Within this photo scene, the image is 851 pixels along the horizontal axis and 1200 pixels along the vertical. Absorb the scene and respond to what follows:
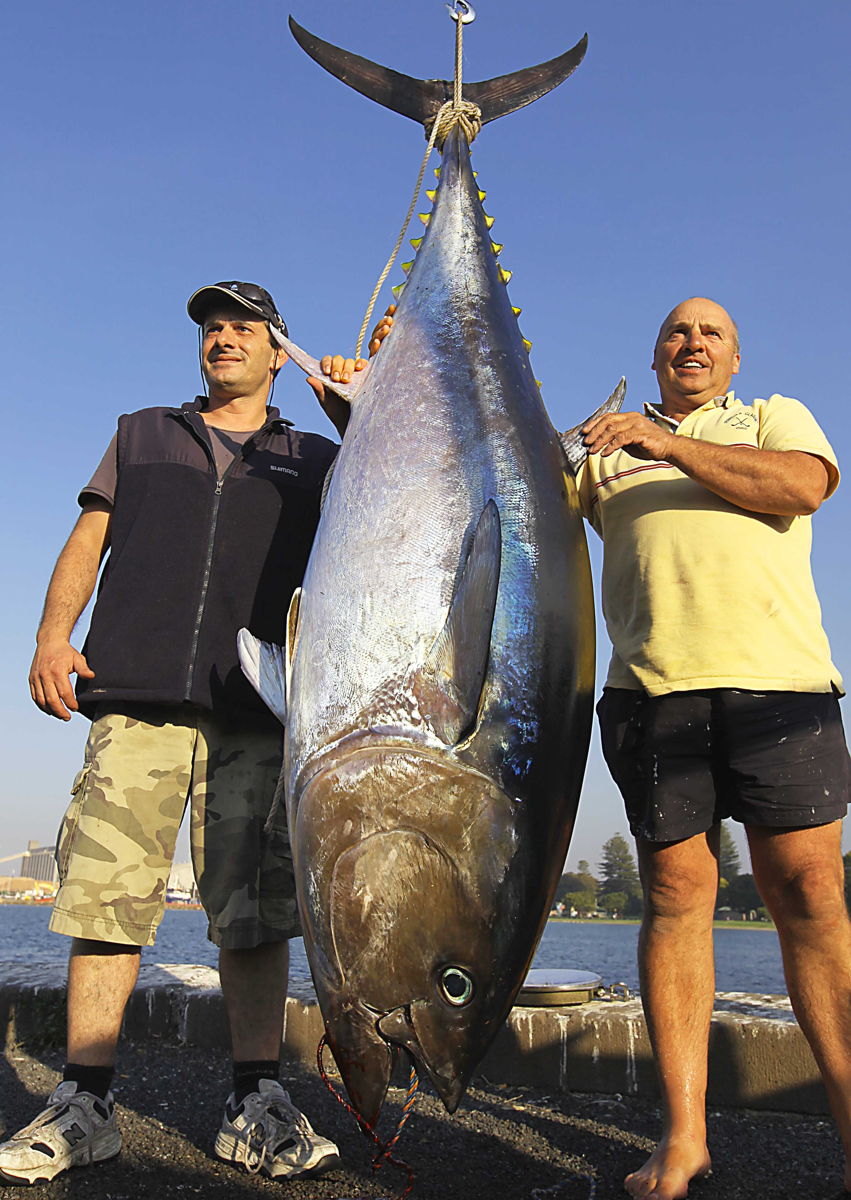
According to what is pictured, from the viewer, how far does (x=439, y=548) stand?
6.41 feet

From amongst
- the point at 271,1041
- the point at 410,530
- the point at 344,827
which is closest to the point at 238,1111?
the point at 271,1041

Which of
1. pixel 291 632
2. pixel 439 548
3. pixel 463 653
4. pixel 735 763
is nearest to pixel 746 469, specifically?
pixel 735 763

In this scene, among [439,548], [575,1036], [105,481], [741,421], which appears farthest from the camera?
[575,1036]

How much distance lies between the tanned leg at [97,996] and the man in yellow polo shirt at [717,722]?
4.87 feet

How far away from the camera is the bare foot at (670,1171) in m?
2.17

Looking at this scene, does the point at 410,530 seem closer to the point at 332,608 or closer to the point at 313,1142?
the point at 332,608

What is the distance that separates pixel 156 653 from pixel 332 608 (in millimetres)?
969

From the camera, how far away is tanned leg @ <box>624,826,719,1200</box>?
2.39 meters

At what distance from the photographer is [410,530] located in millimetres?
1980

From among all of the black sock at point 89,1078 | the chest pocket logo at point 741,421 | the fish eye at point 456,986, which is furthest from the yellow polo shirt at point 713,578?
the black sock at point 89,1078

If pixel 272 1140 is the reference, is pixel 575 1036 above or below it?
below

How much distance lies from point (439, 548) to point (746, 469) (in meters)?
1.08

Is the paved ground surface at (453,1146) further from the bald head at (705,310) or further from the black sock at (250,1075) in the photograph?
the bald head at (705,310)

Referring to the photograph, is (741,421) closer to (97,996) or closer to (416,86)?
(416,86)
